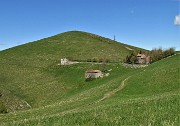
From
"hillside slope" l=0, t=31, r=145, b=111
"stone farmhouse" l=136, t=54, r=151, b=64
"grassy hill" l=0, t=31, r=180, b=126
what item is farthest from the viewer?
"stone farmhouse" l=136, t=54, r=151, b=64

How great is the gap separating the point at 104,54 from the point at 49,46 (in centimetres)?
3032

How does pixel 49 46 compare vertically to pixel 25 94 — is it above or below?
above

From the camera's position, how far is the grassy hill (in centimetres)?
1903

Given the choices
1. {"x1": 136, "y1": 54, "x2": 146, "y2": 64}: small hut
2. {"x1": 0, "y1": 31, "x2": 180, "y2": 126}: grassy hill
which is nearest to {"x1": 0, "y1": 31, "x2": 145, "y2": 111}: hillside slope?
{"x1": 0, "y1": 31, "x2": 180, "y2": 126}: grassy hill

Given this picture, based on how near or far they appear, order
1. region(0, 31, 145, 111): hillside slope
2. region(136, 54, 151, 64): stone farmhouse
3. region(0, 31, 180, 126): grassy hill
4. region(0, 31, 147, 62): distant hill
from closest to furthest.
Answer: region(0, 31, 180, 126): grassy hill, region(0, 31, 145, 111): hillside slope, region(136, 54, 151, 64): stone farmhouse, region(0, 31, 147, 62): distant hill

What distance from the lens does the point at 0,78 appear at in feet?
338

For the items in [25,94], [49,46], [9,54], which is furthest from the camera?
[49,46]

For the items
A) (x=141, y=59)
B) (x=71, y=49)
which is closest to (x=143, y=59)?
(x=141, y=59)

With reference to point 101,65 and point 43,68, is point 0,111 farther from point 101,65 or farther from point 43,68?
point 43,68

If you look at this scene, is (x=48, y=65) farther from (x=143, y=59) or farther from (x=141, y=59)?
(x=143, y=59)

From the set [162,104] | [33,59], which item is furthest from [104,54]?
[162,104]

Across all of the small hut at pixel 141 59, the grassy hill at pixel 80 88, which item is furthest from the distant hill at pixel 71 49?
the small hut at pixel 141 59

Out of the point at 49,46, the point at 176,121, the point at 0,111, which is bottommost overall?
the point at 0,111

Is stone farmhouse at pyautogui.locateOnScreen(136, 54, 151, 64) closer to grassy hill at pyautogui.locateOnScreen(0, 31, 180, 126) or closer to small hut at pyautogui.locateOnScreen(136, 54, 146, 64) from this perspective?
small hut at pyautogui.locateOnScreen(136, 54, 146, 64)
